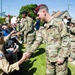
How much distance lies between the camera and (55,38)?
4223 millimetres

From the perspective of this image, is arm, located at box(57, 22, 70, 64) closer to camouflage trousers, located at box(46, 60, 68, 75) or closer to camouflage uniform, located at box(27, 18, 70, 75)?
camouflage uniform, located at box(27, 18, 70, 75)

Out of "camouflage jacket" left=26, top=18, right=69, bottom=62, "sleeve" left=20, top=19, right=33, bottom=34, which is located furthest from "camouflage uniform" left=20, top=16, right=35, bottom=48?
"camouflage jacket" left=26, top=18, right=69, bottom=62

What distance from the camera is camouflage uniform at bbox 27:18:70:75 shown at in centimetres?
410

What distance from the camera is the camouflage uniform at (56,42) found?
4.10 meters

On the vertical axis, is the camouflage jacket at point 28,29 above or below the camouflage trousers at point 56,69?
above

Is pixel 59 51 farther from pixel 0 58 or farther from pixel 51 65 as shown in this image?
pixel 0 58

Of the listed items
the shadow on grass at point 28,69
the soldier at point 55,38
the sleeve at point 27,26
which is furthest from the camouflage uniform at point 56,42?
the sleeve at point 27,26

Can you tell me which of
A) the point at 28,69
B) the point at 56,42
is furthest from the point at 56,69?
the point at 28,69

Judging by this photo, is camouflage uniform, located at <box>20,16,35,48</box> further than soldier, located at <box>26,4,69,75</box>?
Yes

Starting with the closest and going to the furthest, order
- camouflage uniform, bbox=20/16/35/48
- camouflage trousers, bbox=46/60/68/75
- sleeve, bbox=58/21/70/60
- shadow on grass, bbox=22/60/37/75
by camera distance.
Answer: sleeve, bbox=58/21/70/60 < camouflage trousers, bbox=46/60/68/75 < shadow on grass, bbox=22/60/37/75 < camouflage uniform, bbox=20/16/35/48

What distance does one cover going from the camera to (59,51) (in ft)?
14.3

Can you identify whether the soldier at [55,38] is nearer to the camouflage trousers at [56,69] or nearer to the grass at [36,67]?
the camouflage trousers at [56,69]

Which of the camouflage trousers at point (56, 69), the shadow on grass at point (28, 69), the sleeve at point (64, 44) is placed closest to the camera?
the sleeve at point (64, 44)

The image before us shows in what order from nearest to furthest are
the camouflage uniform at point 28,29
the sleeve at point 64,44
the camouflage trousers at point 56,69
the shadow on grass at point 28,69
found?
1. the sleeve at point 64,44
2. the camouflage trousers at point 56,69
3. the shadow on grass at point 28,69
4. the camouflage uniform at point 28,29
